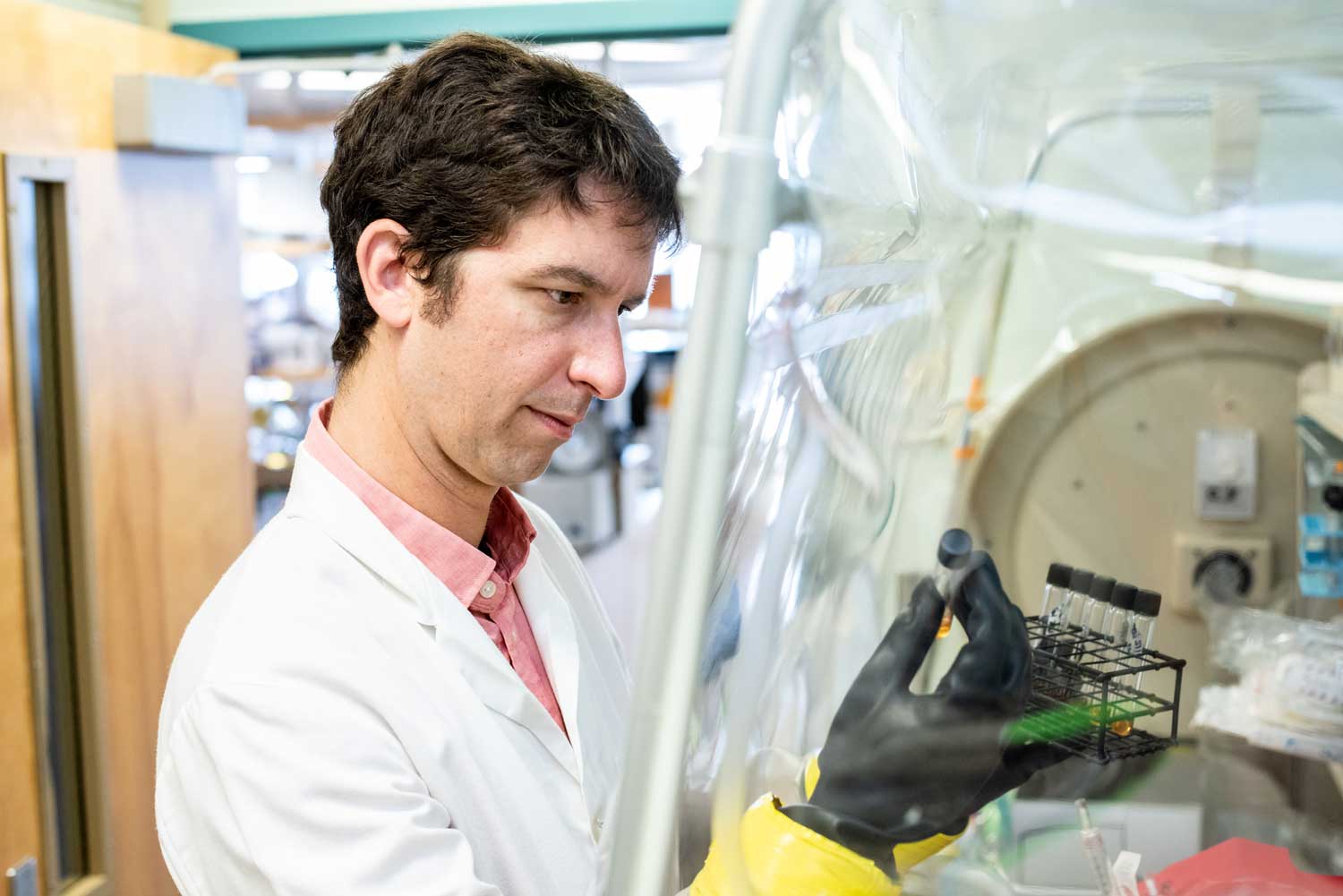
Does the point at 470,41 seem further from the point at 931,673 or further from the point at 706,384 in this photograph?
the point at 931,673

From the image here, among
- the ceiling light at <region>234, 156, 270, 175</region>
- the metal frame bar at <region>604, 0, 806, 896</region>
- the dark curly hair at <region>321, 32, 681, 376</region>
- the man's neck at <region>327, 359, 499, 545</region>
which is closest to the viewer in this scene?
the metal frame bar at <region>604, 0, 806, 896</region>

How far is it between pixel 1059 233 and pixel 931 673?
0.31 m

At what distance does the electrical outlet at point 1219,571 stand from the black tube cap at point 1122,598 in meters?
0.03

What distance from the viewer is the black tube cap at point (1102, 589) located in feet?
2.43

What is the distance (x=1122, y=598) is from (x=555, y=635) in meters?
0.62

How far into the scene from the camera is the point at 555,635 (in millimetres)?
1199

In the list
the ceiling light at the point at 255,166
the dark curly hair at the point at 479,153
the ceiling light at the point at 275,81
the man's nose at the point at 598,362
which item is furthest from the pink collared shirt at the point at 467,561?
the ceiling light at the point at 255,166

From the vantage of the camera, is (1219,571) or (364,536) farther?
(364,536)

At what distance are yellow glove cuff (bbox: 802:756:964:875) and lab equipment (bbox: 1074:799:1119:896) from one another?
3.2 inches

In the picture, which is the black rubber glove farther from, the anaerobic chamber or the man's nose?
the man's nose

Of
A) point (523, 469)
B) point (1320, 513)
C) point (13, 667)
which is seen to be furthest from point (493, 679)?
point (13, 667)

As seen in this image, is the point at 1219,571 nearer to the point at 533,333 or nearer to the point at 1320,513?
the point at 1320,513

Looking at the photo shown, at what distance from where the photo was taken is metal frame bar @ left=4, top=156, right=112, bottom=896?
6.05 feet

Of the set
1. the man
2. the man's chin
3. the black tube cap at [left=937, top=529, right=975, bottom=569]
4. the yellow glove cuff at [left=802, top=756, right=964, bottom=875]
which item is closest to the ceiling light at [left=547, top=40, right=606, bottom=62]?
the man
